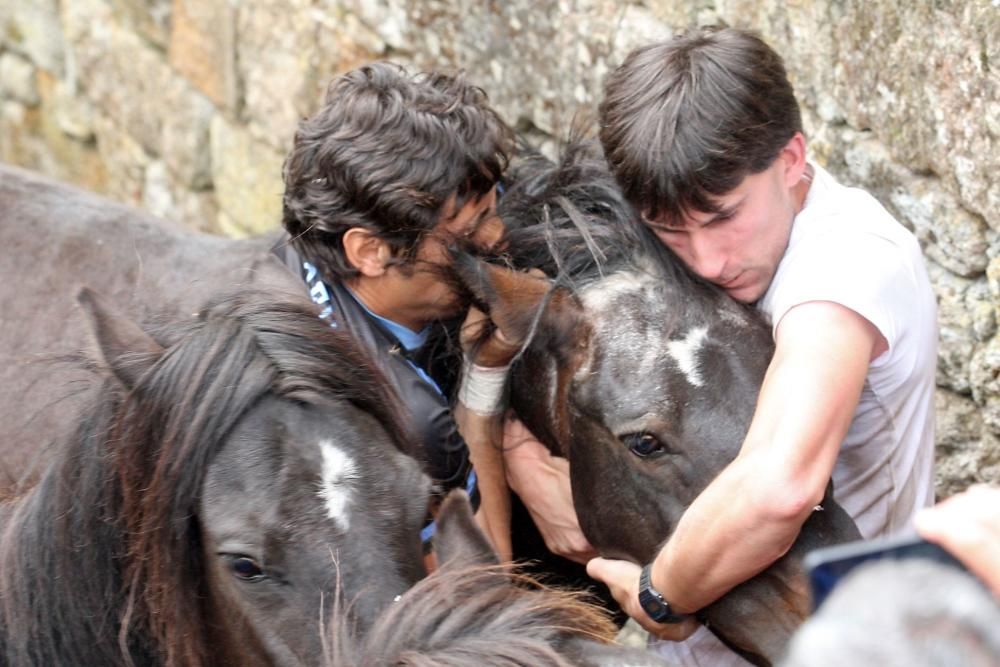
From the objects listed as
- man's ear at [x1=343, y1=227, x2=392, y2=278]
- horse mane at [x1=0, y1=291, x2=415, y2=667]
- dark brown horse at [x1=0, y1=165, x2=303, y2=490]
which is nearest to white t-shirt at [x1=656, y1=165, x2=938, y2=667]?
man's ear at [x1=343, y1=227, x2=392, y2=278]

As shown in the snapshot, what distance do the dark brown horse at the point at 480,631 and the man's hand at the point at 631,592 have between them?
1.86 feet

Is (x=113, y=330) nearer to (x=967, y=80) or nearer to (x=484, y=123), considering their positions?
(x=484, y=123)

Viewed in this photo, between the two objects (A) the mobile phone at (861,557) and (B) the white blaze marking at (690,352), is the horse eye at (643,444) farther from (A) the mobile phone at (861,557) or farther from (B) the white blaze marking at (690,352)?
(A) the mobile phone at (861,557)

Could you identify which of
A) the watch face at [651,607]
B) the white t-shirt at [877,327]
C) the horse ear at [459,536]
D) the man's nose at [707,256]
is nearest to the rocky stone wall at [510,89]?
the white t-shirt at [877,327]

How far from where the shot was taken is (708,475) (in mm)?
2162

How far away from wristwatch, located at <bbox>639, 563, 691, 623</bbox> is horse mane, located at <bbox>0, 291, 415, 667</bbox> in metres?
0.70

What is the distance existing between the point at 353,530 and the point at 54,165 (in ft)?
19.1

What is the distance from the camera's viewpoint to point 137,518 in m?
1.85

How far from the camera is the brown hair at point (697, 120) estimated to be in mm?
2160

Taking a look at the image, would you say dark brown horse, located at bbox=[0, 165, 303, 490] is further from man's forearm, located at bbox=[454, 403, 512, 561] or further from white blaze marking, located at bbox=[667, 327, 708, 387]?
white blaze marking, located at bbox=[667, 327, 708, 387]

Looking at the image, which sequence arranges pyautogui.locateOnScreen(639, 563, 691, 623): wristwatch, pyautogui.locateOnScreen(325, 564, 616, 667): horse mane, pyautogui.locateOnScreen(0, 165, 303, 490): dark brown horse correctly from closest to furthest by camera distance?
pyautogui.locateOnScreen(325, 564, 616, 667): horse mane → pyautogui.locateOnScreen(639, 563, 691, 623): wristwatch → pyautogui.locateOnScreen(0, 165, 303, 490): dark brown horse

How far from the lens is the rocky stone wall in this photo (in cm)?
261

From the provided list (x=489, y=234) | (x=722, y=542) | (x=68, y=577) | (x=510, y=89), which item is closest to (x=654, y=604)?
(x=722, y=542)

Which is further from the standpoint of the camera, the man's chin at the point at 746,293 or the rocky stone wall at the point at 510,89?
the rocky stone wall at the point at 510,89
